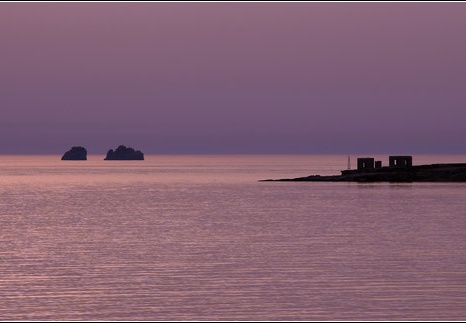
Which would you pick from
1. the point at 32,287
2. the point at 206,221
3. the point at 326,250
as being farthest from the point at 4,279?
the point at 206,221

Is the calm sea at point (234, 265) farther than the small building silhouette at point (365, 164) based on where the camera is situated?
No

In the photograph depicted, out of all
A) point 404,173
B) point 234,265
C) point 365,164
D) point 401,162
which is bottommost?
point 234,265

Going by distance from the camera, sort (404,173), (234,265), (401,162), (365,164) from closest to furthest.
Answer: (234,265), (404,173), (365,164), (401,162)

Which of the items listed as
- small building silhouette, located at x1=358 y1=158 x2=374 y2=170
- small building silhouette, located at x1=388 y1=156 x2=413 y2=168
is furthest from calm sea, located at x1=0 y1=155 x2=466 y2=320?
small building silhouette, located at x1=388 y1=156 x2=413 y2=168

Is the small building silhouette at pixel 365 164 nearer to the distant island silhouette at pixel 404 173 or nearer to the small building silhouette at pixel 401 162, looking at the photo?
the distant island silhouette at pixel 404 173

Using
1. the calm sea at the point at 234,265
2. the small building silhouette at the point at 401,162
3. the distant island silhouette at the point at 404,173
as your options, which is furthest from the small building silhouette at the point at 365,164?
the calm sea at the point at 234,265

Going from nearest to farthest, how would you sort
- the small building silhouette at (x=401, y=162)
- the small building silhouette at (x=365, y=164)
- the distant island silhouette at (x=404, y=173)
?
the distant island silhouette at (x=404, y=173), the small building silhouette at (x=365, y=164), the small building silhouette at (x=401, y=162)

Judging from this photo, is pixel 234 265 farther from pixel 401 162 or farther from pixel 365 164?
pixel 401 162

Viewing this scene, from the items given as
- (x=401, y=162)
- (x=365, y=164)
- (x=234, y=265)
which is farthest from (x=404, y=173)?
(x=234, y=265)

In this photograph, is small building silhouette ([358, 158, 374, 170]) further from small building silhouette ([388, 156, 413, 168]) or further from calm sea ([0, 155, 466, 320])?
calm sea ([0, 155, 466, 320])

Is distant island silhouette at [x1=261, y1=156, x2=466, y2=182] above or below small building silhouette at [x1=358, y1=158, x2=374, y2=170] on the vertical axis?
below

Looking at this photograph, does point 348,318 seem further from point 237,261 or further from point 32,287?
point 237,261

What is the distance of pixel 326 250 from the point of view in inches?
1738

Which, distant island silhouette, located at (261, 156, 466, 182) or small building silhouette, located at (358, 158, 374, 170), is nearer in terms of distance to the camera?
distant island silhouette, located at (261, 156, 466, 182)
